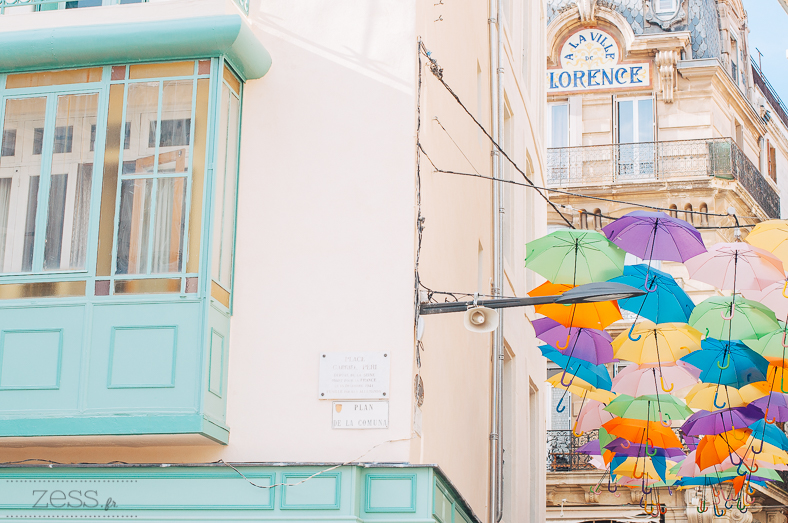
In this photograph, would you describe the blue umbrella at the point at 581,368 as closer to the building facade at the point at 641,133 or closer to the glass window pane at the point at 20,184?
the glass window pane at the point at 20,184

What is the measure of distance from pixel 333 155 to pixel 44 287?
2780 mm

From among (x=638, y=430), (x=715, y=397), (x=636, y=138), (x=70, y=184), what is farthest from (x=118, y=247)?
(x=636, y=138)

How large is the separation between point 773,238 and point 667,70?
17044 millimetres

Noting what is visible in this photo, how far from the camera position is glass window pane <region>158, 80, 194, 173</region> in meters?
9.54

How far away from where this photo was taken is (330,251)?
967 centimetres

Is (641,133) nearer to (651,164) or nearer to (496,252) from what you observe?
(651,164)

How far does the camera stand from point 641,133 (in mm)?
27094

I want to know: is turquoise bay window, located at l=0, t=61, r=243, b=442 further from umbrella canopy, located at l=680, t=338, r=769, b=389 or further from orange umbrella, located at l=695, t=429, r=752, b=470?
orange umbrella, located at l=695, t=429, r=752, b=470

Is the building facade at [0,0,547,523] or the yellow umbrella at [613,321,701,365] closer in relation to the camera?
the building facade at [0,0,547,523]

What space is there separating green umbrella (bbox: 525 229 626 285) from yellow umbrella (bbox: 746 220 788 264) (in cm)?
142

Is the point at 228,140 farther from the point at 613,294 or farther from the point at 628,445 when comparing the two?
the point at 628,445

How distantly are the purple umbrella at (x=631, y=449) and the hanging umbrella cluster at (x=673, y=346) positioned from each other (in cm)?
2

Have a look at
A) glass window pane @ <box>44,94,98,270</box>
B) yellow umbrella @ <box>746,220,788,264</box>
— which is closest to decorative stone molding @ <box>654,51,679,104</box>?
yellow umbrella @ <box>746,220,788,264</box>

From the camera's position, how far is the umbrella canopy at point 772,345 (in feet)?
34.7
